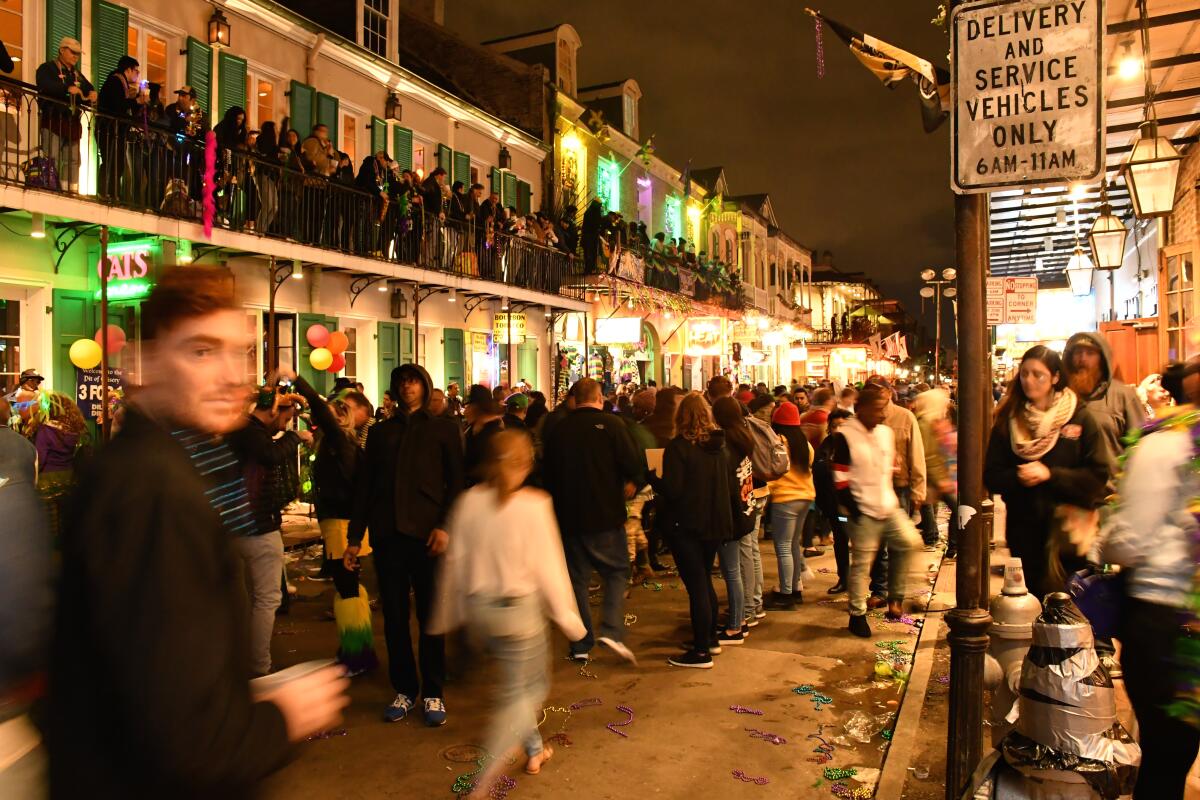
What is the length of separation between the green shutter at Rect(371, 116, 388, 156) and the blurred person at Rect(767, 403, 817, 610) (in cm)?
1193

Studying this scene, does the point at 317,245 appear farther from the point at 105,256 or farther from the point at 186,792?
the point at 186,792

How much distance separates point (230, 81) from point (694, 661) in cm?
1198

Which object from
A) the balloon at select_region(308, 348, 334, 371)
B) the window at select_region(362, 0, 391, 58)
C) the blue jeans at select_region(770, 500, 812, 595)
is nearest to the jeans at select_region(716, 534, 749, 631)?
the blue jeans at select_region(770, 500, 812, 595)

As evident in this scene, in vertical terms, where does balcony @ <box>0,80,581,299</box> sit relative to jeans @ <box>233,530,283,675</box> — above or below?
above

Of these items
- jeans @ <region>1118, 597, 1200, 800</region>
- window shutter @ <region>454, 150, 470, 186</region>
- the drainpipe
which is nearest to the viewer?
jeans @ <region>1118, 597, 1200, 800</region>

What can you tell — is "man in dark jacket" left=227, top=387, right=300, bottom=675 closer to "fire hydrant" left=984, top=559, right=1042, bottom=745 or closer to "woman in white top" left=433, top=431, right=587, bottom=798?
"woman in white top" left=433, top=431, right=587, bottom=798

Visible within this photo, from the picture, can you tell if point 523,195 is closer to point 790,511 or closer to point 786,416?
point 786,416

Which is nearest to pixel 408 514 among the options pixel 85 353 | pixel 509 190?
pixel 85 353

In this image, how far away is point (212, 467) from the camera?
1995mm

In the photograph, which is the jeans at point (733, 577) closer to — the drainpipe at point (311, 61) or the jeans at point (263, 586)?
the jeans at point (263, 586)

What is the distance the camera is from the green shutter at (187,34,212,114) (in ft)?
42.9

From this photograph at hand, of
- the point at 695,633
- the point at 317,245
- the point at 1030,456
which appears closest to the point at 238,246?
the point at 317,245

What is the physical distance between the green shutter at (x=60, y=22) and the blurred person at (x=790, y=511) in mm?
10182

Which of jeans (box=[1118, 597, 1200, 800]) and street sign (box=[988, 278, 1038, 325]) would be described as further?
street sign (box=[988, 278, 1038, 325])
